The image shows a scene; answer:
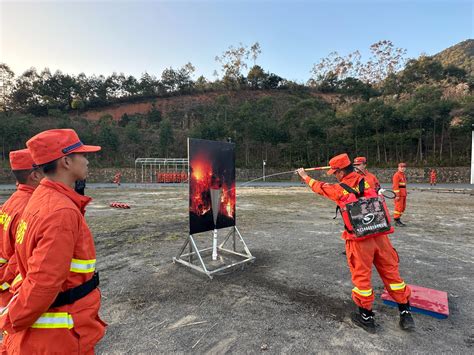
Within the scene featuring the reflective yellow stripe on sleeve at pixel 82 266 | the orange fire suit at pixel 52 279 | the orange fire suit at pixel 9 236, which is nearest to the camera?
the orange fire suit at pixel 52 279

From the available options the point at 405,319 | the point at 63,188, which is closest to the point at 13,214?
the point at 63,188

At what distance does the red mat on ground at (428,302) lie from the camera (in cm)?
357

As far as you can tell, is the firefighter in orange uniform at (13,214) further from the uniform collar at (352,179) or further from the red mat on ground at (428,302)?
the red mat on ground at (428,302)

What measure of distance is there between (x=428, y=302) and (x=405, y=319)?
2.35 ft

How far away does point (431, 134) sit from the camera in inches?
1332

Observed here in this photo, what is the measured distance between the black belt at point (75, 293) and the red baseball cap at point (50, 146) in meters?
0.82

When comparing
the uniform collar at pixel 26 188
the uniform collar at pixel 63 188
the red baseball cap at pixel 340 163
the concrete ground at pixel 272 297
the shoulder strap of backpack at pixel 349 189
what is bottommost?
the concrete ground at pixel 272 297

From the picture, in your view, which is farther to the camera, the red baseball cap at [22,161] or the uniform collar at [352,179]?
the uniform collar at [352,179]

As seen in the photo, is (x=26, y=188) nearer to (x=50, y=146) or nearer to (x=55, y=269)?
(x=50, y=146)

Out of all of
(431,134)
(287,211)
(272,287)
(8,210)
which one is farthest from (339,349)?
(431,134)

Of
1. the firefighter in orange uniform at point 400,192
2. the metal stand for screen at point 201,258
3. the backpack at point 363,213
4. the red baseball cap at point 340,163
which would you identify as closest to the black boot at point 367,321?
the backpack at point 363,213

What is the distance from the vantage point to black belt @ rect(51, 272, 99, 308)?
162cm

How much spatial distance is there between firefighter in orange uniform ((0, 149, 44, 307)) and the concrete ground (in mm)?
1250

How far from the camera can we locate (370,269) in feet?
11.0
